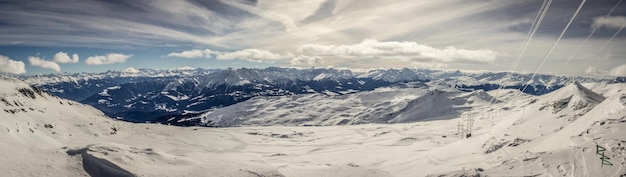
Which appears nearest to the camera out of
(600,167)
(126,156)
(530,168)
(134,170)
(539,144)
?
(600,167)

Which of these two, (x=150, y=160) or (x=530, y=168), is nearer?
(x=530, y=168)

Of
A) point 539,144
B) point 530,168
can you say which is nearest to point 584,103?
point 539,144

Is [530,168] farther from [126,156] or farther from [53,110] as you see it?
[53,110]

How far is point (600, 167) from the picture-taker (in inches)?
854

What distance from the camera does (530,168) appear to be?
84.4 feet

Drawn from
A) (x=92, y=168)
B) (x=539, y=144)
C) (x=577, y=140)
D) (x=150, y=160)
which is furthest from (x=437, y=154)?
(x=92, y=168)

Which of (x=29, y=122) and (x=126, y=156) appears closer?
(x=126, y=156)

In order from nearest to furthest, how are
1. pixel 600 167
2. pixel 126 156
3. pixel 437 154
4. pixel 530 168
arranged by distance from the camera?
pixel 600 167 → pixel 530 168 → pixel 126 156 → pixel 437 154

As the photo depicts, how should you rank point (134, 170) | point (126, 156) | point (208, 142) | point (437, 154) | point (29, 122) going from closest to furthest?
point (134, 170), point (126, 156), point (437, 154), point (29, 122), point (208, 142)

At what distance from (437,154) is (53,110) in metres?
77.1

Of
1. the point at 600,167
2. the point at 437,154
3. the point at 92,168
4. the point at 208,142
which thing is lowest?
the point at 208,142

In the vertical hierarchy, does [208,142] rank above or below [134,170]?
below

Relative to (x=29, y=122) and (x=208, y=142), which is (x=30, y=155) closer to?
(x=29, y=122)

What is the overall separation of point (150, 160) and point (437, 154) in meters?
34.8
